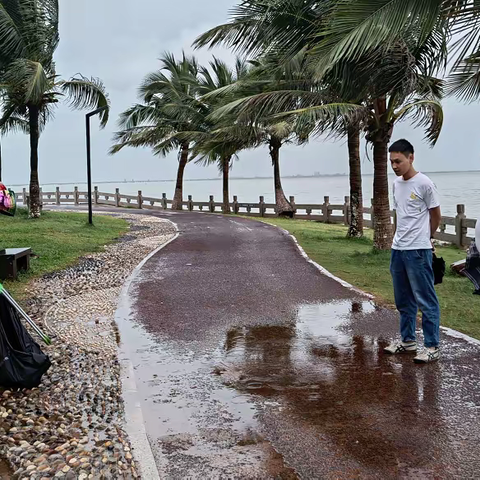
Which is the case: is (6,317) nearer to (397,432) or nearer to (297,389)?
(297,389)

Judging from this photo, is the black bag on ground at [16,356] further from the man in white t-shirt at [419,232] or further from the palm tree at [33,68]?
the palm tree at [33,68]

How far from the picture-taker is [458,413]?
412cm

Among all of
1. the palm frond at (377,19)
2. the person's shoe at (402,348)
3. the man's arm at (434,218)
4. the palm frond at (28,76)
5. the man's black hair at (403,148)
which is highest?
the palm frond at (28,76)

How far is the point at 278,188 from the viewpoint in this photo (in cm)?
2967

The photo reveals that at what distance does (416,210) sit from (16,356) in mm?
3726

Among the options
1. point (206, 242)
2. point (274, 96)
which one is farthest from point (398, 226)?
point (206, 242)

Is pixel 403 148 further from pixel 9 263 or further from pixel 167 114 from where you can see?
pixel 167 114

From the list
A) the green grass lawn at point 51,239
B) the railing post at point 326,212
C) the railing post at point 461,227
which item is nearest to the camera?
the green grass lawn at point 51,239

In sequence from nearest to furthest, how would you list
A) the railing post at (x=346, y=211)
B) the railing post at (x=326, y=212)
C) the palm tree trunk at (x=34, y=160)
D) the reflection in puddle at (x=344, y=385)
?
the reflection in puddle at (x=344, y=385) → the palm tree trunk at (x=34, y=160) → the railing post at (x=346, y=211) → the railing post at (x=326, y=212)

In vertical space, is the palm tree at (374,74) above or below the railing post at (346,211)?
above

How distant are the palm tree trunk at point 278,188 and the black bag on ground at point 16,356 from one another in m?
24.8

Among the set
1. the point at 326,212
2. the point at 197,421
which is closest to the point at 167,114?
the point at 326,212

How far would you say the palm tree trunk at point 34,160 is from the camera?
A: 21.4 meters

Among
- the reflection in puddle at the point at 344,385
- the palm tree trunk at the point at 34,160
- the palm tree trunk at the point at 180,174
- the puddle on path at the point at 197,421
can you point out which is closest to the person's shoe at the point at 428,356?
the reflection in puddle at the point at 344,385
